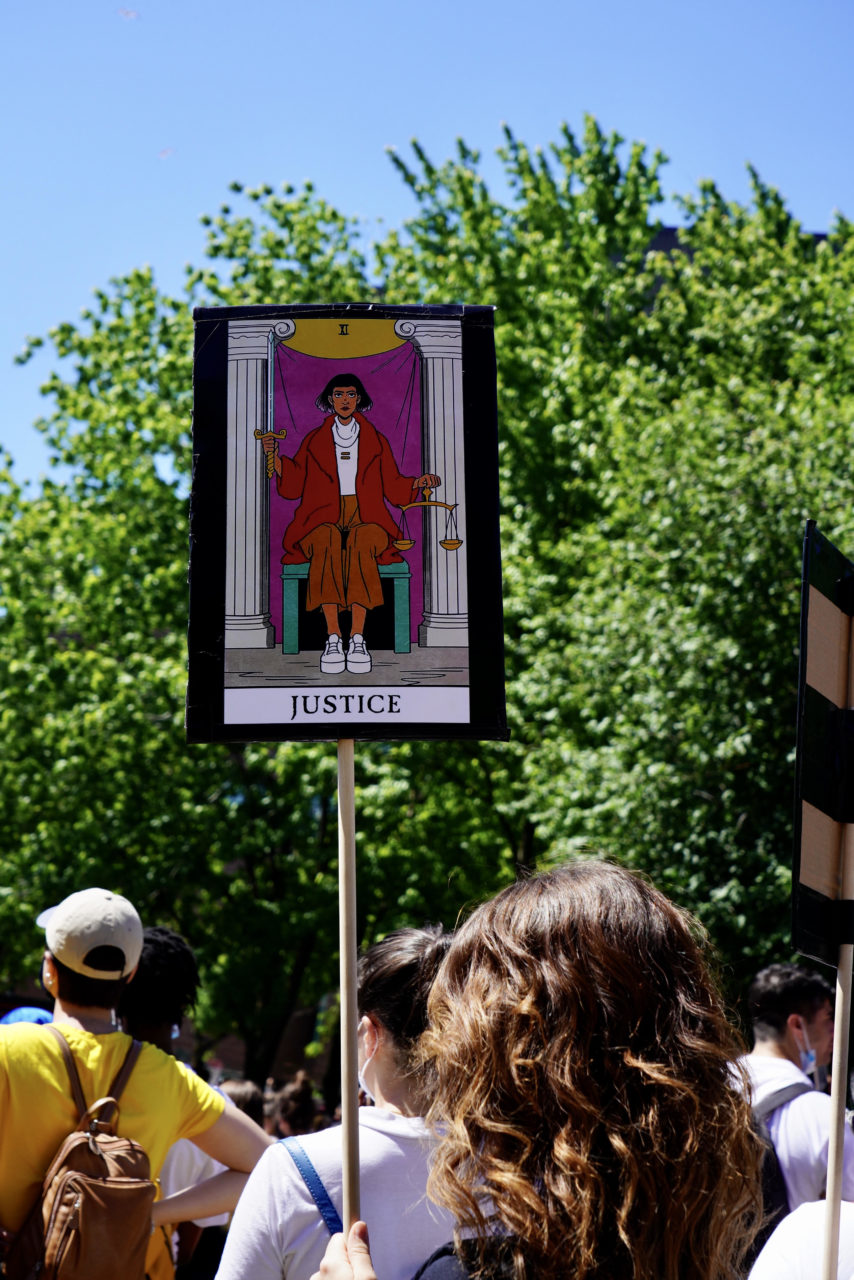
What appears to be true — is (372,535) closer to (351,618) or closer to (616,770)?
(351,618)

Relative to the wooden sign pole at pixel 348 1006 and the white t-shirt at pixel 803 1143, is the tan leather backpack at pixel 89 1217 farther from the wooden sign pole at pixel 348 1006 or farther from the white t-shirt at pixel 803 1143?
the white t-shirt at pixel 803 1143

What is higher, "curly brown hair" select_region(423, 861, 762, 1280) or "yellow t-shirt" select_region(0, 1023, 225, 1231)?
"curly brown hair" select_region(423, 861, 762, 1280)

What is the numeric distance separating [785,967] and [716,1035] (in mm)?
3437

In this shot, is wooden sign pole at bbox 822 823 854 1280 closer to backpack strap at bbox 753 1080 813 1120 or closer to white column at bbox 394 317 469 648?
white column at bbox 394 317 469 648

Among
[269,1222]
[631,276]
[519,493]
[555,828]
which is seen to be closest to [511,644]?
[519,493]

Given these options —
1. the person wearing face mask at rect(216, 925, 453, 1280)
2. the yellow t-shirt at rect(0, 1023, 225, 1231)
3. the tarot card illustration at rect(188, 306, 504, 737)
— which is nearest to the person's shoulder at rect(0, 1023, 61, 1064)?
the yellow t-shirt at rect(0, 1023, 225, 1231)

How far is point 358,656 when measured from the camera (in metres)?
2.67

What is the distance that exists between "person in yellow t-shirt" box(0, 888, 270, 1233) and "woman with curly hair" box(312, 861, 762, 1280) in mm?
1387

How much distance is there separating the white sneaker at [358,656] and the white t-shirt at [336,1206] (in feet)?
2.80

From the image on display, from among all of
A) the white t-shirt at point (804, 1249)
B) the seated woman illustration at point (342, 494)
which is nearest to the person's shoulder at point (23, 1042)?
the seated woman illustration at point (342, 494)

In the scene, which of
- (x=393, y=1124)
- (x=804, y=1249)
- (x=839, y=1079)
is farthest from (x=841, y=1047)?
(x=393, y=1124)

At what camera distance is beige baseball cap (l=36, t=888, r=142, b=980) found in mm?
3324

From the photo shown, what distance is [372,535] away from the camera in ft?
9.10

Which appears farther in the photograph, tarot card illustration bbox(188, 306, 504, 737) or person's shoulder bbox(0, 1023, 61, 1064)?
person's shoulder bbox(0, 1023, 61, 1064)
